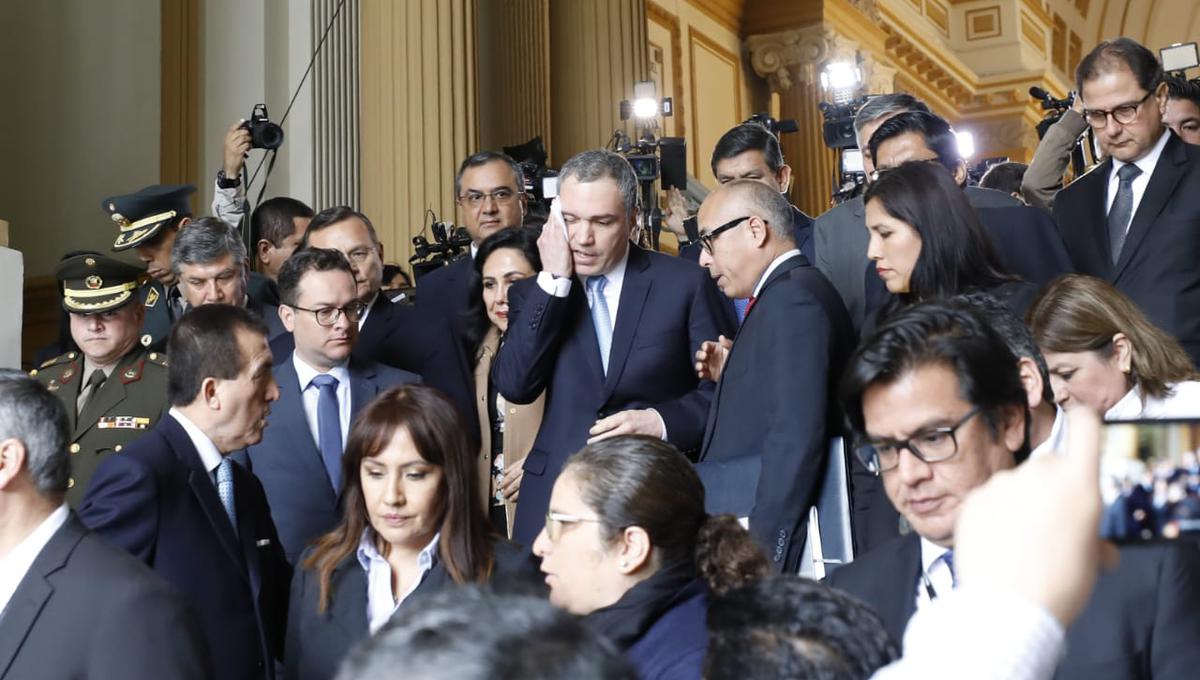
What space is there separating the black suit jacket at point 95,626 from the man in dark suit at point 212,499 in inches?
21.9

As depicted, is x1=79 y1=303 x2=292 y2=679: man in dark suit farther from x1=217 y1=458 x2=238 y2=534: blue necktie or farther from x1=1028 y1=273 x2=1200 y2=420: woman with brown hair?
x1=1028 y1=273 x2=1200 y2=420: woman with brown hair

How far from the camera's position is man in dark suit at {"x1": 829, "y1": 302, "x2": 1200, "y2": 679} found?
1986 millimetres

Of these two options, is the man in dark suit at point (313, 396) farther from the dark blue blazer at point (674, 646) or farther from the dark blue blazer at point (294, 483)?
the dark blue blazer at point (674, 646)

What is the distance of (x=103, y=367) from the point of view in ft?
14.3

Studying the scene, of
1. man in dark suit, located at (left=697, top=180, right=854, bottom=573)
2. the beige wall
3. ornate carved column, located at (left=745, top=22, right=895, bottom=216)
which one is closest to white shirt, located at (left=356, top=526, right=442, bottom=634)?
man in dark suit, located at (left=697, top=180, right=854, bottom=573)

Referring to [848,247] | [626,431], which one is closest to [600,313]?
[626,431]

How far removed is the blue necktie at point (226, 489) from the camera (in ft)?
11.0

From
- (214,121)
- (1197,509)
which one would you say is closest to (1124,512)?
(1197,509)

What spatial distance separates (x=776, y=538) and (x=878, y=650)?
5.71ft

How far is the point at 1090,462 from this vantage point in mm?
912

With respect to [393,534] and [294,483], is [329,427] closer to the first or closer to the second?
[294,483]

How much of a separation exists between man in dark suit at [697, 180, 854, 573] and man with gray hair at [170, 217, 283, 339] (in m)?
1.61

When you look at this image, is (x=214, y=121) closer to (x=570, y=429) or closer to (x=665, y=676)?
(x=570, y=429)

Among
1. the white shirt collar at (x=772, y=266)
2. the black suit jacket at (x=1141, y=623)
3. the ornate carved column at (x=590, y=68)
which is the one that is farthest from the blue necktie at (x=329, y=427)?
the ornate carved column at (x=590, y=68)
